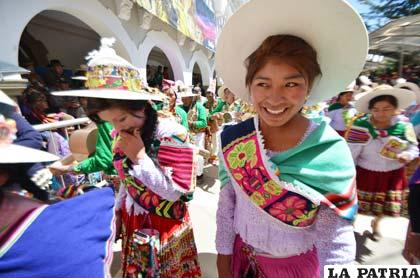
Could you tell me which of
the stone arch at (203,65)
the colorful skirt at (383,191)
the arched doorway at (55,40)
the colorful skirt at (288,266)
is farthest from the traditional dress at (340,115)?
the stone arch at (203,65)

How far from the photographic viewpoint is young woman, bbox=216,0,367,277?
0.88 meters

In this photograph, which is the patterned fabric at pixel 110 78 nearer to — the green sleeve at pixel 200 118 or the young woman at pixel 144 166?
the young woman at pixel 144 166

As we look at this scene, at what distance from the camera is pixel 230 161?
1062 millimetres

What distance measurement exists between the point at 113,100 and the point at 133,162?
1.01 feet

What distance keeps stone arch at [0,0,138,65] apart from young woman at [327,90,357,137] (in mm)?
4819

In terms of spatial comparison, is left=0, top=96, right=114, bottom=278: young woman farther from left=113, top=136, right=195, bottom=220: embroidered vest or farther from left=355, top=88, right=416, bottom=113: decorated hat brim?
left=355, top=88, right=416, bottom=113: decorated hat brim

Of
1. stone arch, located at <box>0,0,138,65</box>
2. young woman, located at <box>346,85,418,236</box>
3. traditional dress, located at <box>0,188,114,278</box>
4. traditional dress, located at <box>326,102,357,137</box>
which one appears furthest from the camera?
stone arch, located at <box>0,0,138,65</box>

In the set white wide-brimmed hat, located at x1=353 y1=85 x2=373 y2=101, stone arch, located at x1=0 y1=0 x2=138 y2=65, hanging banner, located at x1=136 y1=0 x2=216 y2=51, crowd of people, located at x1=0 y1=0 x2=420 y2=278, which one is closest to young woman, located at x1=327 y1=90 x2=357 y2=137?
white wide-brimmed hat, located at x1=353 y1=85 x2=373 y2=101

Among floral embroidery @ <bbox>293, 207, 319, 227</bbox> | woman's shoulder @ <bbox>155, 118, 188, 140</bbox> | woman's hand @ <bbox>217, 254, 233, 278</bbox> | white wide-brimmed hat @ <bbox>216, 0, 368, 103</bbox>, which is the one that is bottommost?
woman's hand @ <bbox>217, 254, 233, 278</bbox>

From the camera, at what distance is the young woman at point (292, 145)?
0.88m

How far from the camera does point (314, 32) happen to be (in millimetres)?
913

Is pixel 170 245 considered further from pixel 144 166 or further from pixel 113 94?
pixel 113 94

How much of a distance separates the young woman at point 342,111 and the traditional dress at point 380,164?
2.81ft

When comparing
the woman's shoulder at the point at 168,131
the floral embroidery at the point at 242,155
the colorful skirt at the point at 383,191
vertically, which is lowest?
the colorful skirt at the point at 383,191
